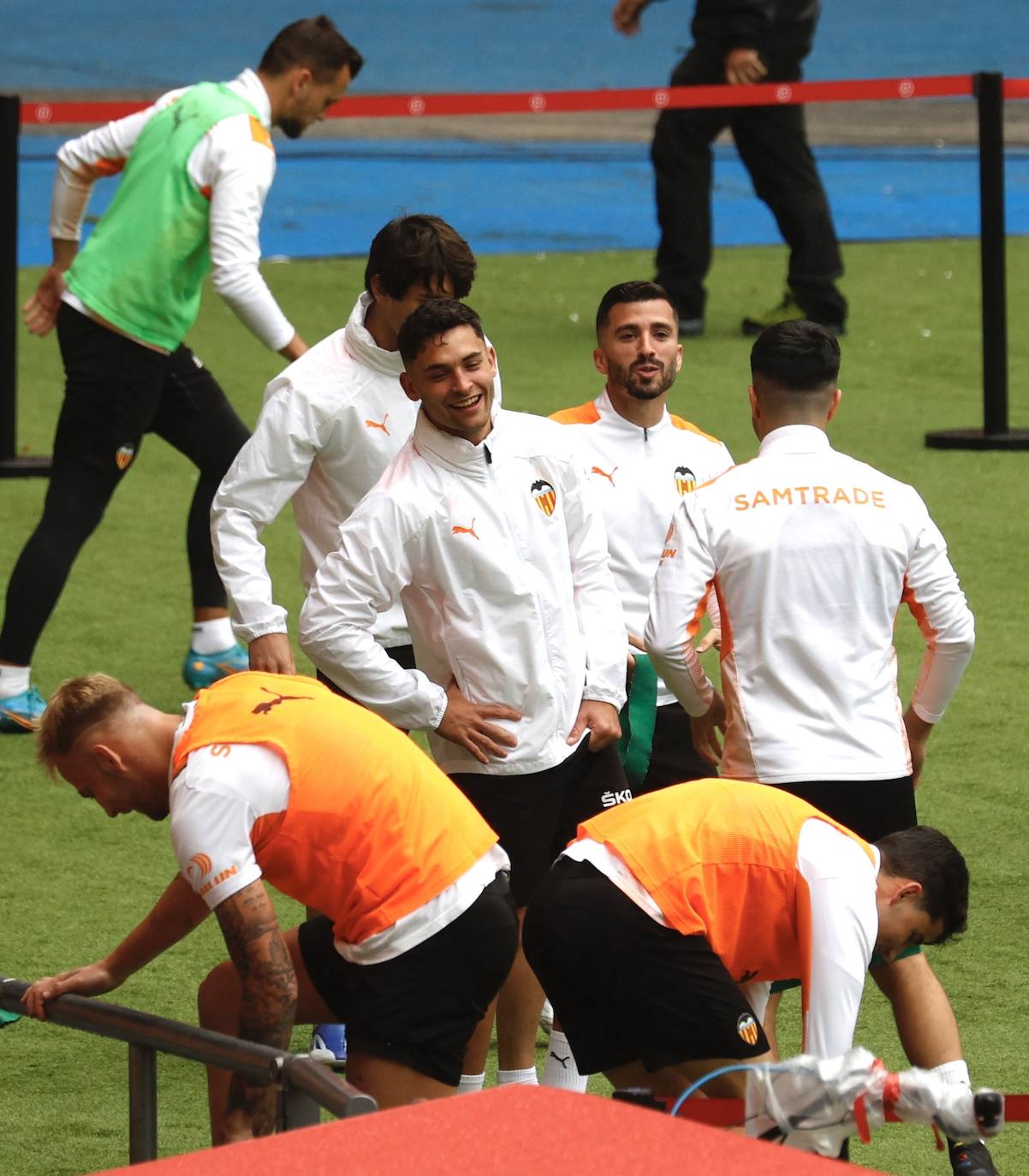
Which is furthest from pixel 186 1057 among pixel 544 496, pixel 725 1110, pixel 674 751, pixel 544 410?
pixel 544 410

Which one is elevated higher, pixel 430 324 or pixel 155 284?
pixel 155 284

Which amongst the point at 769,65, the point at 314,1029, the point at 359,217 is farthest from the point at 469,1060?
the point at 359,217

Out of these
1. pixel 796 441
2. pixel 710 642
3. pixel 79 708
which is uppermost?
pixel 796 441

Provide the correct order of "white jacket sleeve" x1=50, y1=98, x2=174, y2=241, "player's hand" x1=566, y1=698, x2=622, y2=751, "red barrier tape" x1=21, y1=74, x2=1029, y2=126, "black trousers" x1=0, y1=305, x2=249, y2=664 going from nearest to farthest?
"player's hand" x1=566, y1=698, x2=622, y2=751
"black trousers" x1=0, y1=305, x2=249, y2=664
"white jacket sleeve" x1=50, y1=98, x2=174, y2=241
"red barrier tape" x1=21, y1=74, x2=1029, y2=126

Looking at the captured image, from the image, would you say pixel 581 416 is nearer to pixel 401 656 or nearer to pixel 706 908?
pixel 401 656

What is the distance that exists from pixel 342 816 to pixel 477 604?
0.77 m

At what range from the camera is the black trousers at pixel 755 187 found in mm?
10711

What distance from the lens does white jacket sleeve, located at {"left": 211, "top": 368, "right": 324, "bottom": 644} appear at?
14.9 ft

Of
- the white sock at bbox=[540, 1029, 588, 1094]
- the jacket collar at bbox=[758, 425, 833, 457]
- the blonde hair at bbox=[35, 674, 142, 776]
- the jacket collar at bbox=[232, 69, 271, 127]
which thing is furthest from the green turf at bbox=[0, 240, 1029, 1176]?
the jacket collar at bbox=[232, 69, 271, 127]

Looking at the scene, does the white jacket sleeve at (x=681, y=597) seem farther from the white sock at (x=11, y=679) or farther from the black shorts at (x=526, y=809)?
the white sock at (x=11, y=679)

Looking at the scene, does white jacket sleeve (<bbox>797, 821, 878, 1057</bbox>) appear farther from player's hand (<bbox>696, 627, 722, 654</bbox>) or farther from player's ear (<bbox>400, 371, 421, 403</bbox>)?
player's ear (<bbox>400, 371, 421, 403</bbox>)

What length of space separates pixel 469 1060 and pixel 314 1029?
0.78m

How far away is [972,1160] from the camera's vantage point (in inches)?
150

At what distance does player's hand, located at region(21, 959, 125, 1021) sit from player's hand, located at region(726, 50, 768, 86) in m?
7.68
